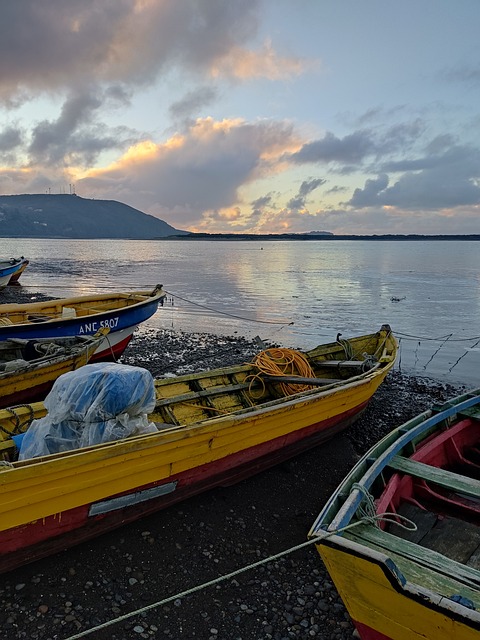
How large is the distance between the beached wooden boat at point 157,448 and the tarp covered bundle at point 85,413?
0.05 feet

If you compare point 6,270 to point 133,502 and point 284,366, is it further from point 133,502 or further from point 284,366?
point 133,502

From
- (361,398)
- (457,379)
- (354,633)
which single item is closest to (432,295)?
(457,379)

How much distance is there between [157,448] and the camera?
5.07 metres

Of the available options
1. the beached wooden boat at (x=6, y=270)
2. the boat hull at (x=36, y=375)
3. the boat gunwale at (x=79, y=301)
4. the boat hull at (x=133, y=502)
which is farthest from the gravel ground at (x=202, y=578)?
the beached wooden boat at (x=6, y=270)

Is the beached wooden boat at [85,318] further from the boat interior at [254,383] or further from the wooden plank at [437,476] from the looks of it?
the wooden plank at [437,476]

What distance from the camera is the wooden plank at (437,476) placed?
4695 millimetres

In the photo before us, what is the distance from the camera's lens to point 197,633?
4277 mm

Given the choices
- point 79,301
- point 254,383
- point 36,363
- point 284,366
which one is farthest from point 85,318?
point 284,366

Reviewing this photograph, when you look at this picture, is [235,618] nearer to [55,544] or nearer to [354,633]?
[354,633]

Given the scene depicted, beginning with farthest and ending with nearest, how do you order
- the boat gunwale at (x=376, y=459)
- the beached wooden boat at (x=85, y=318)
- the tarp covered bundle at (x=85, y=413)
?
1. the beached wooden boat at (x=85, y=318)
2. the tarp covered bundle at (x=85, y=413)
3. the boat gunwale at (x=376, y=459)

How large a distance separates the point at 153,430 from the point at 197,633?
2.15 meters

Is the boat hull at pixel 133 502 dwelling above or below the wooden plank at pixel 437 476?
below

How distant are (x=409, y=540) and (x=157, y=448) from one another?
2831 millimetres

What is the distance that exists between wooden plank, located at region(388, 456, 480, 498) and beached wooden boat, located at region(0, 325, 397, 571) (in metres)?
1.80
